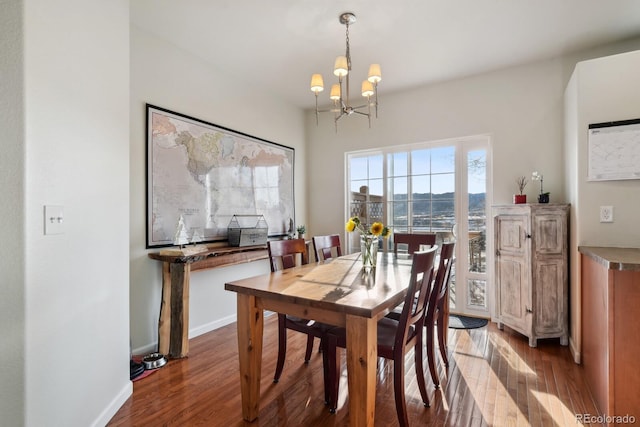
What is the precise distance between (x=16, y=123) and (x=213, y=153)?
2.06 metres

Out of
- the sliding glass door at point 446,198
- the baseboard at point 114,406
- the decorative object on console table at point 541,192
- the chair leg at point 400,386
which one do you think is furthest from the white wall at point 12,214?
the decorative object on console table at point 541,192

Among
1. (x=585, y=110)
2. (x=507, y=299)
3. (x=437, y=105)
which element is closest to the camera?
(x=585, y=110)

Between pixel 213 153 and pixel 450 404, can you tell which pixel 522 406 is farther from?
pixel 213 153

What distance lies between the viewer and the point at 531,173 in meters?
3.37

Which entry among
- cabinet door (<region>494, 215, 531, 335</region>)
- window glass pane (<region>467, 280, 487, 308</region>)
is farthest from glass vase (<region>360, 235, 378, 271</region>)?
window glass pane (<region>467, 280, 487, 308</region>)

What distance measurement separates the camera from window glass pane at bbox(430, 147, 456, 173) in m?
3.87

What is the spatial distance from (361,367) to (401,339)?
33 cm

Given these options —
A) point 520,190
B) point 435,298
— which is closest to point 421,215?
point 520,190

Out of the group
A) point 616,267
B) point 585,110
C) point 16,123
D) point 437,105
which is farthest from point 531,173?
point 16,123

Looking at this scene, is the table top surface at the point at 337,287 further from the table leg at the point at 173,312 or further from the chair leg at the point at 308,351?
the table leg at the point at 173,312

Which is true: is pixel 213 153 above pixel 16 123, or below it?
above

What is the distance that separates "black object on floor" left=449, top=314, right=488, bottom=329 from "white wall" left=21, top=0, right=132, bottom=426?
3.07 metres

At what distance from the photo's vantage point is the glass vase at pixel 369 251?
2.37 meters

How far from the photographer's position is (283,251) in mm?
2500
